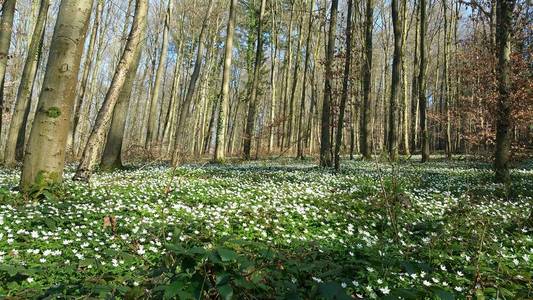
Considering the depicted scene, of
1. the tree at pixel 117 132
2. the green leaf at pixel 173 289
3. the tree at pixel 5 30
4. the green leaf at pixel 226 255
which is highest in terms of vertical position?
the tree at pixel 5 30

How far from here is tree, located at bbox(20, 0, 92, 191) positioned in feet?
25.1

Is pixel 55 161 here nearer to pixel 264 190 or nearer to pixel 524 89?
pixel 264 190

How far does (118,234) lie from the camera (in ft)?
18.9

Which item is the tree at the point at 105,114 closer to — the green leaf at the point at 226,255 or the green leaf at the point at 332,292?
the green leaf at the point at 226,255

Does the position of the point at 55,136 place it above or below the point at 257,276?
above

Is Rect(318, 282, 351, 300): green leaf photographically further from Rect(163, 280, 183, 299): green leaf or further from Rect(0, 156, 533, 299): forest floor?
Rect(163, 280, 183, 299): green leaf

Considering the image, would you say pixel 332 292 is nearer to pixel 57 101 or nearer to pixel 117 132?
pixel 57 101

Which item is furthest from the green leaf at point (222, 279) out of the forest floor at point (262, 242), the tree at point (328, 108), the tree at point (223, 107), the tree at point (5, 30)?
the tree at point (223, 107)

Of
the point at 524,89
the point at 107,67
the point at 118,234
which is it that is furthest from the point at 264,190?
the point at 107,67

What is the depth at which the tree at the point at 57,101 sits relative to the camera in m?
7.64

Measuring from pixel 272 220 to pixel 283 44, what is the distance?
3520 cm

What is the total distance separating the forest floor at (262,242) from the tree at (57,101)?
0.49 metres

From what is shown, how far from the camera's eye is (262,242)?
5629 millimetres

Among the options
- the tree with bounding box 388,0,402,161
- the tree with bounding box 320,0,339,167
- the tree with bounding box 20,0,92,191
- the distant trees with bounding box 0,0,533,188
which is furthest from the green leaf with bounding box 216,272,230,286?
the tree with bounding box 388,0,402,161
